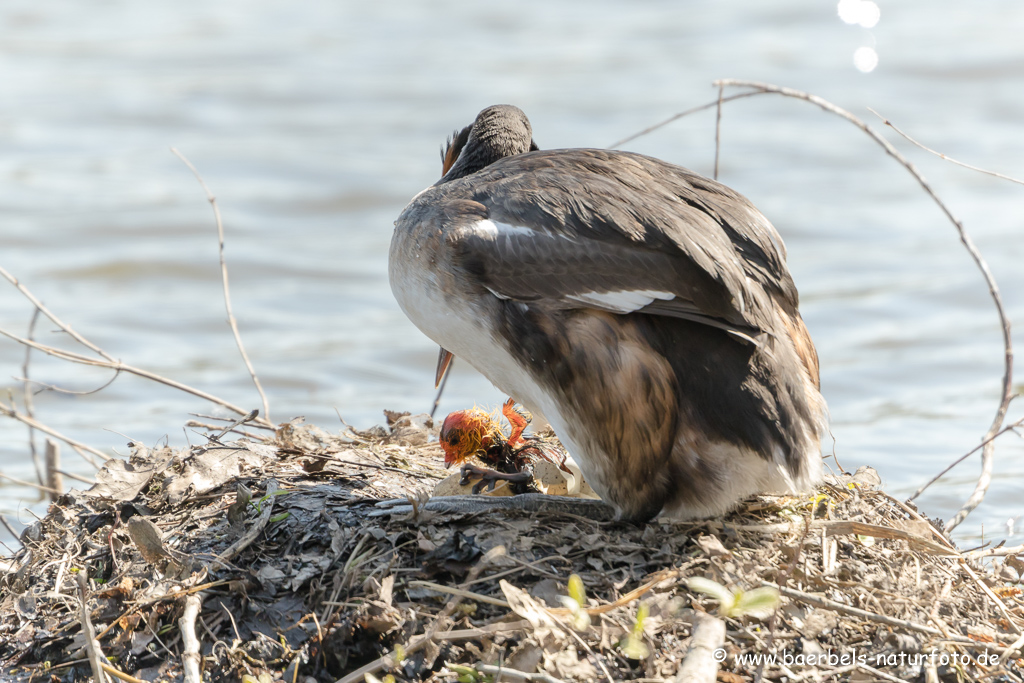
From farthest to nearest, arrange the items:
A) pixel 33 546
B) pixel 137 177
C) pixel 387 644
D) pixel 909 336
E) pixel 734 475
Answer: pixel 137 177 < pixel 909 336 < pixel 33 546 < pixel 734 475 < pixel 387 644

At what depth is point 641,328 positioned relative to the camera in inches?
150

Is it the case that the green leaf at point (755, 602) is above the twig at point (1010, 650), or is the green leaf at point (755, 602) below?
above

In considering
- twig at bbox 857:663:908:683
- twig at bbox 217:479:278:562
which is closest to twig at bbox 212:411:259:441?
twig at bbox 217:479:278:562

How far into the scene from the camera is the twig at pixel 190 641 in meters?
3.21

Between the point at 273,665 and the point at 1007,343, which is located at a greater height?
the point at 1007,343

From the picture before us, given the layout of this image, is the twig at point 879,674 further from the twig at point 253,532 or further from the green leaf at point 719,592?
the twig at point 253,532

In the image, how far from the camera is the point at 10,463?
6.59 metres

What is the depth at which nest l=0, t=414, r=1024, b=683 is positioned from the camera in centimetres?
335

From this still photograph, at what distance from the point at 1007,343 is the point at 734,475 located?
185cm

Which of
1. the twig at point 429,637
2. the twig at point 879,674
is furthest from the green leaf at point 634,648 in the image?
the twig at point 879,674

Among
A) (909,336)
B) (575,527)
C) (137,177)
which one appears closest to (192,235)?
(137,177)

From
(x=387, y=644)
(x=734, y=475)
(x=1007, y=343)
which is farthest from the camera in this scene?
(x=1007, y=343)

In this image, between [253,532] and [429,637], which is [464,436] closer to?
[253,532]

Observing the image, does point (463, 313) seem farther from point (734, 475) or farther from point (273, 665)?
point (273, 665)
